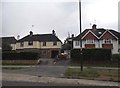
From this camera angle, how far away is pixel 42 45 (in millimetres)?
Result: 70125

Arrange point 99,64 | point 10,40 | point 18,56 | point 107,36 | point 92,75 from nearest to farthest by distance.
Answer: point 92,75, point 99,64, point 18,56, point 107,36, point 10,40

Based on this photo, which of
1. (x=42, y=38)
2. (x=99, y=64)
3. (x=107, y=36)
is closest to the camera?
(x=99, y=64)

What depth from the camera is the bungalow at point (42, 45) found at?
68.2 meters

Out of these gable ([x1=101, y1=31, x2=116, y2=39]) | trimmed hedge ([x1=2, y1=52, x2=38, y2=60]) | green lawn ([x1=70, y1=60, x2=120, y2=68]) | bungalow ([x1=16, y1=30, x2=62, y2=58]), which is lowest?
green lawn ([x1=70, y1=60, x2=120, y2=68])

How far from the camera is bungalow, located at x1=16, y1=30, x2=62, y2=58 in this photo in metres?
68.2

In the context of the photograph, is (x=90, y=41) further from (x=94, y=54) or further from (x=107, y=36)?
(x=94, y=54)

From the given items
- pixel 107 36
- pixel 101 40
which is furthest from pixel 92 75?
pixel 101 40

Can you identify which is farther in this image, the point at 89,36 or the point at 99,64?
the point at 89,36

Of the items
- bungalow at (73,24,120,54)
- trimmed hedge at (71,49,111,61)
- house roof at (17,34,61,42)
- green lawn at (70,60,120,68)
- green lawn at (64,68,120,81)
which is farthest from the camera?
house roof at (17,34,61,42)

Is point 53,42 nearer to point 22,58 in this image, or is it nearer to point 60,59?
point 60,59

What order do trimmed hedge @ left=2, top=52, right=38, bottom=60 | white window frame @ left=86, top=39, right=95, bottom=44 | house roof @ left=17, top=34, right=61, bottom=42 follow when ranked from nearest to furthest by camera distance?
1. trimmed hedge @ left=2, top=52, right=38, bottom=60
2. white window frame @ left=86, top=39, right=95, bottom=44
3. house roof @ left=17, top=34, right=61, bottom=42

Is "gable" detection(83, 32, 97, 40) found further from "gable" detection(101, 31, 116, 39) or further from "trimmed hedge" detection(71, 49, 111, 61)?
"trimmed hedge" detection(71, 49, 111, 61)

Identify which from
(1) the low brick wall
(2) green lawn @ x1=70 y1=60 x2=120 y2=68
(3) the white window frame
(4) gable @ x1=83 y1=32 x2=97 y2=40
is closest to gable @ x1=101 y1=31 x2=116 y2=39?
(4) gable @ x1=83 y1=32 x2=97 y2=40

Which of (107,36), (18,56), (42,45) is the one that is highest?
(107,36)
